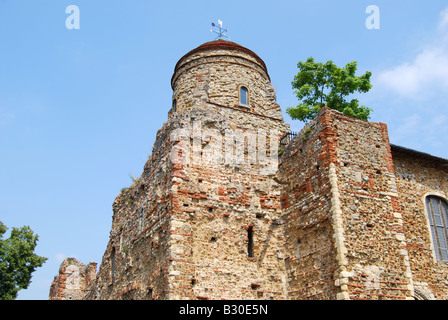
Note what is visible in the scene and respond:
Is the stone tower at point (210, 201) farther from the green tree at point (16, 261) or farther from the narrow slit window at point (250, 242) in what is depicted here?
the green tree at point (16, 261)

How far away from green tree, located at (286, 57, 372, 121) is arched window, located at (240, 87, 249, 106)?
16.9 ft

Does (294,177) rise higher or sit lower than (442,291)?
higher

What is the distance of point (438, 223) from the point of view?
600 inches

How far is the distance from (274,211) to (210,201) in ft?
7.41

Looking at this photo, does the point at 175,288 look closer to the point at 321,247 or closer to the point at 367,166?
the point at 321,247

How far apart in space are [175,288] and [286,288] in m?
3.54

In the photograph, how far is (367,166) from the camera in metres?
13.2

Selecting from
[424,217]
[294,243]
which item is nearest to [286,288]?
[294,243]

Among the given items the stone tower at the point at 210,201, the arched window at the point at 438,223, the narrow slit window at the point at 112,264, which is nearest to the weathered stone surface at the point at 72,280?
the narrow slit window at the point at 112,264

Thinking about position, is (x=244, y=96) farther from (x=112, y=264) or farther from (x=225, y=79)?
(x=112, y=264)

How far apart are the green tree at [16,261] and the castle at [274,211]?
9.83 metres

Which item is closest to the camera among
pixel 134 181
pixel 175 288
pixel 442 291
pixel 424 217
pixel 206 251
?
pixel 175 288

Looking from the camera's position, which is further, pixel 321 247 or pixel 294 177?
pixel 294 177

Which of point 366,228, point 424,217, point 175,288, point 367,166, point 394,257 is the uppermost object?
point 367,166
